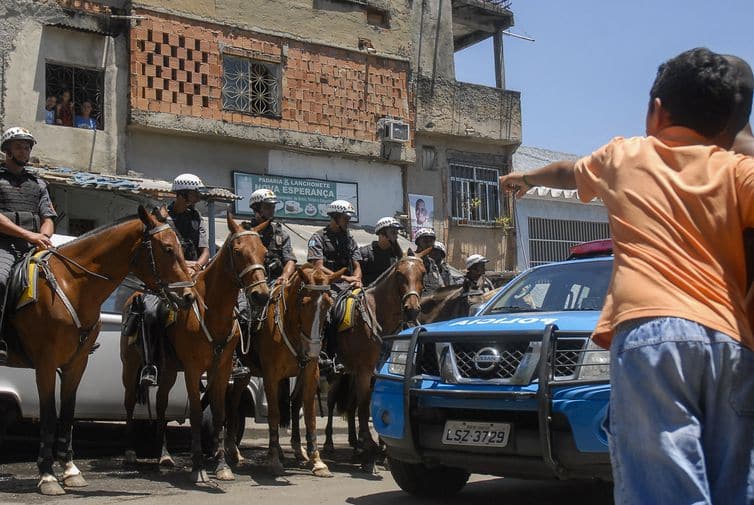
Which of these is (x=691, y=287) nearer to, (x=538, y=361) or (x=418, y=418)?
(x=538, y=361)

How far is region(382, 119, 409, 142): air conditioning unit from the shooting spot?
23.2 metres

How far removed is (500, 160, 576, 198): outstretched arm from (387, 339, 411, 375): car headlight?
11.5ft

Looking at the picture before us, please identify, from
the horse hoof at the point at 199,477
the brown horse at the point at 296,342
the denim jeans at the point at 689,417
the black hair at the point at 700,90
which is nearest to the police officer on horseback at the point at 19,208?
the horse hoof at the point at 199,477

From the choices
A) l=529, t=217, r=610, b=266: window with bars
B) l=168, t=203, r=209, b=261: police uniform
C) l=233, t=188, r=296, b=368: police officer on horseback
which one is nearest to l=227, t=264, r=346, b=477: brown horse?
l=233, t=188, r=296, b=368: police officer on horseback

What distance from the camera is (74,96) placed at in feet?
62.9

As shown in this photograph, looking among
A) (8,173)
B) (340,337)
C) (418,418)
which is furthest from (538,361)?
(8,173)

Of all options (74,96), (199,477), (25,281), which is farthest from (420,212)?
(25,281)

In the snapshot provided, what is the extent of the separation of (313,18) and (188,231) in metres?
14.2

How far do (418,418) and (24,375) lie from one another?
4.51 m

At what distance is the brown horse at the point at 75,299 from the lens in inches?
304

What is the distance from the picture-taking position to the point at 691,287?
8.71 ft

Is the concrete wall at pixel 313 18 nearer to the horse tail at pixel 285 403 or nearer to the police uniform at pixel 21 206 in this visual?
the horse tail at pixel 285 403

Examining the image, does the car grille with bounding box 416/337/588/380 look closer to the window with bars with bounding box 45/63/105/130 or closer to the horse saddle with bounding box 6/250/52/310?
the horse saddle with bounding box 6/250/52/310

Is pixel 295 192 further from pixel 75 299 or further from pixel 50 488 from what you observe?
pixel 50 488
